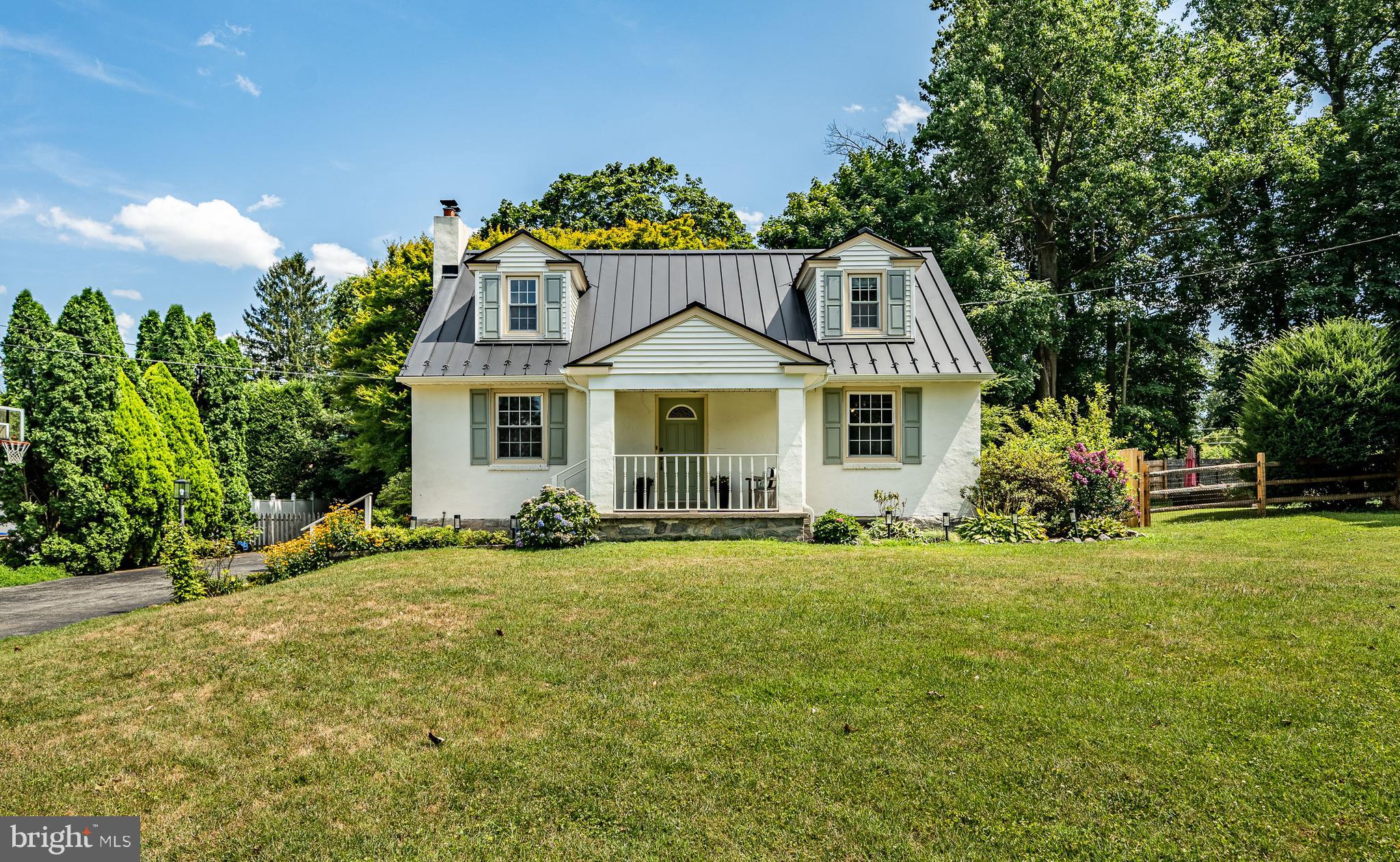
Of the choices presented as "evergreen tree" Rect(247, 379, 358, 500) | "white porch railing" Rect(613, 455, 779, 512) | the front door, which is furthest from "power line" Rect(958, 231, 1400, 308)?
"evergreen tree" Rect(247, 379, 358, 500)

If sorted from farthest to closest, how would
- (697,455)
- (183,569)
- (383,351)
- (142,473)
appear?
(383,351) → (142,473) → (697,455) → (183,569)

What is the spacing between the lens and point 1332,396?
15070 millimetres

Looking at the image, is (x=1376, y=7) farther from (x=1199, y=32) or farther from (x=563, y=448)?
(x=563, y=448)

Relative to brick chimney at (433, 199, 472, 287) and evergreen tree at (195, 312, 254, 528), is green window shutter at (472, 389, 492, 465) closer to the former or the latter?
brick chimney at (433, 199, 472, 287)

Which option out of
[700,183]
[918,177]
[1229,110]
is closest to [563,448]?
[918,177]

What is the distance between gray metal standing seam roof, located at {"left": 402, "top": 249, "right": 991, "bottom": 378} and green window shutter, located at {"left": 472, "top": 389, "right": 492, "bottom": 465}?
56cm

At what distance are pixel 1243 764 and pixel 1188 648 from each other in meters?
1.99

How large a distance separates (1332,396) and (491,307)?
18.0 meters

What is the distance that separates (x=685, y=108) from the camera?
13.6m

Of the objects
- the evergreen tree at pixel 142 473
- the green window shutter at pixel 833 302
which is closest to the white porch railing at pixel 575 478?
the green window shutter at pixel 833 302

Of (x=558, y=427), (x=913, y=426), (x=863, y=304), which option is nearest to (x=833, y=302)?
(x=863, y=304)

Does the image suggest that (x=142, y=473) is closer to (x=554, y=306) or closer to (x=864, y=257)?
(x=554, y=306)

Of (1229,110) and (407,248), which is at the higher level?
(1229,110)

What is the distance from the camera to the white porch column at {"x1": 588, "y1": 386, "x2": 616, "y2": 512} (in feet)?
41.8
